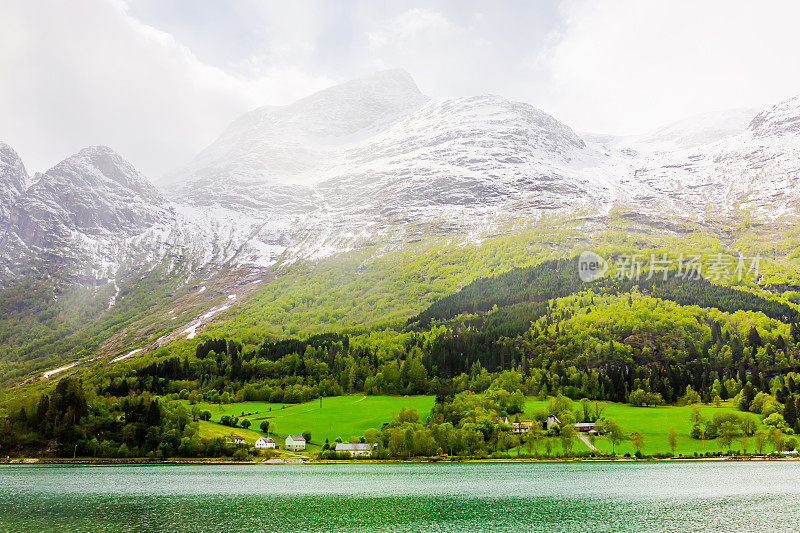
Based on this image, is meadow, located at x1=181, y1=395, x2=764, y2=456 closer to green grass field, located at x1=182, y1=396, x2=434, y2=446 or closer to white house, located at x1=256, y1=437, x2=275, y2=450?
green grass field, located at x1=182, y1=396, x2=434, y2=446

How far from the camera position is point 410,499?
2191 inches

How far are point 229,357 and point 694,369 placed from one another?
123 m

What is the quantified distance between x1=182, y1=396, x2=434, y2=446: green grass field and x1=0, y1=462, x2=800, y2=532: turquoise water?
23.6 meters

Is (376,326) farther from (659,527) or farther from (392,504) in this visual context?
(659,527)

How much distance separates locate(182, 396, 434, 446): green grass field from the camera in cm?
10800

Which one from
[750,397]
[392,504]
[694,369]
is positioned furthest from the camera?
[694,369]

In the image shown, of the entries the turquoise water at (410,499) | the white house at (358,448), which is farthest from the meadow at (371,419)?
the turquoise water at (410,499)

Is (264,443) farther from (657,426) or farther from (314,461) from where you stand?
(657,426)

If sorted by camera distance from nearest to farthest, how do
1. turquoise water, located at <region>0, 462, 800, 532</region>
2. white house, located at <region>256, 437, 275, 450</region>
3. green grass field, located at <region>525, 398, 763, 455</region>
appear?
turquoise water, located at <region>0, 462, 800, 532</region> < green grass field, located at <region>525, 398, 763, 455</region> < white house, located at <region>256, 437, 275, 450</region>

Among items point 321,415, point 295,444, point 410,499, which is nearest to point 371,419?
point 321,415

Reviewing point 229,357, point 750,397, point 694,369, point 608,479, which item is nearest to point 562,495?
point 608,479

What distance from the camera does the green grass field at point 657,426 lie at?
99.0 meters

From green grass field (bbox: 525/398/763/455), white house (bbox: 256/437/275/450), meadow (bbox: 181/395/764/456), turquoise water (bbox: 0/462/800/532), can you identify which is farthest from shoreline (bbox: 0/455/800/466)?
turquoise water (bbox: 0/462/800/532)

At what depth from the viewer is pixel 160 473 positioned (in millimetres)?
80688
